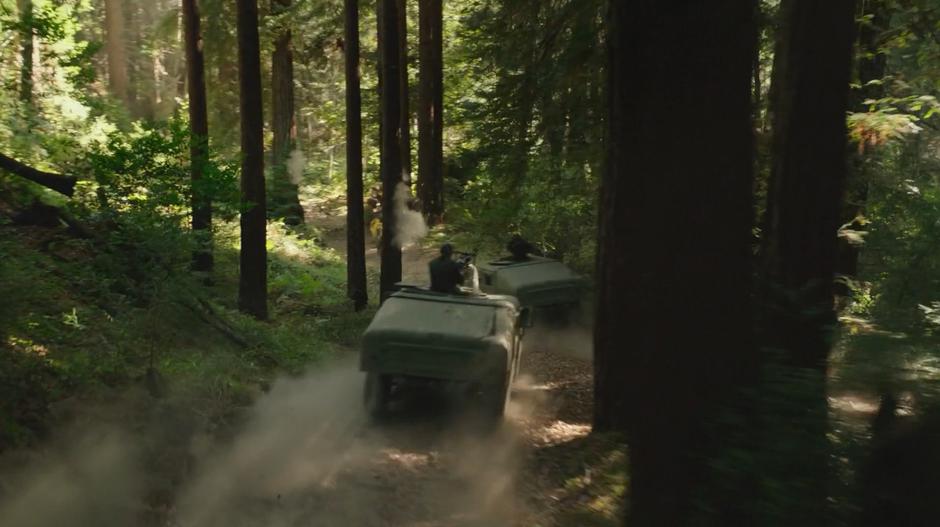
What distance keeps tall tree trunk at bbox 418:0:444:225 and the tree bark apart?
61.6 ft

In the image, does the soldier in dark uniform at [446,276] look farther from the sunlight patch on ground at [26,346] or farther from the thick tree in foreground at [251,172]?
the thick tree in foreground at [251,172]

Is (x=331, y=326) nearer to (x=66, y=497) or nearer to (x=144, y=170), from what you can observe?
(x=144, y=170)

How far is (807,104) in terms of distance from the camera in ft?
22.2

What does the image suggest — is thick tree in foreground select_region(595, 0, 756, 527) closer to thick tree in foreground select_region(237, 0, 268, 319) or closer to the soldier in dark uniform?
the soldier in dark uniform

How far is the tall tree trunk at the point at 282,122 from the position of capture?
2884 centimetres

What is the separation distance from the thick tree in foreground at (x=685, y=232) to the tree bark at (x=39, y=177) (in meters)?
8.00

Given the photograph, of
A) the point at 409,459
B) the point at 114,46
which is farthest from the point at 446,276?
the point at 114,46

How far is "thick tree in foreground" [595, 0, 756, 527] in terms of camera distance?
4.20m

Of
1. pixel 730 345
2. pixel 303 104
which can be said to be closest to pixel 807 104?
pixel 730 345

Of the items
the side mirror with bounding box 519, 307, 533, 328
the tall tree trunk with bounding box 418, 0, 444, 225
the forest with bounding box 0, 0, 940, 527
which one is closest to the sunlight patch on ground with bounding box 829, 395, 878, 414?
the forest with bounding box 0, 0, 940, 527

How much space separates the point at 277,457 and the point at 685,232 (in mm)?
5455

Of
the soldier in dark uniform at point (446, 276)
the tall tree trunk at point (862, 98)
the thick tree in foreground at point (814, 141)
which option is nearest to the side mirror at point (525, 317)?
the soldier in dark uniform at point (446, 276)

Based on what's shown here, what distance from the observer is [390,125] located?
16625mm

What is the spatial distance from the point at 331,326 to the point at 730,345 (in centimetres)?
1273
